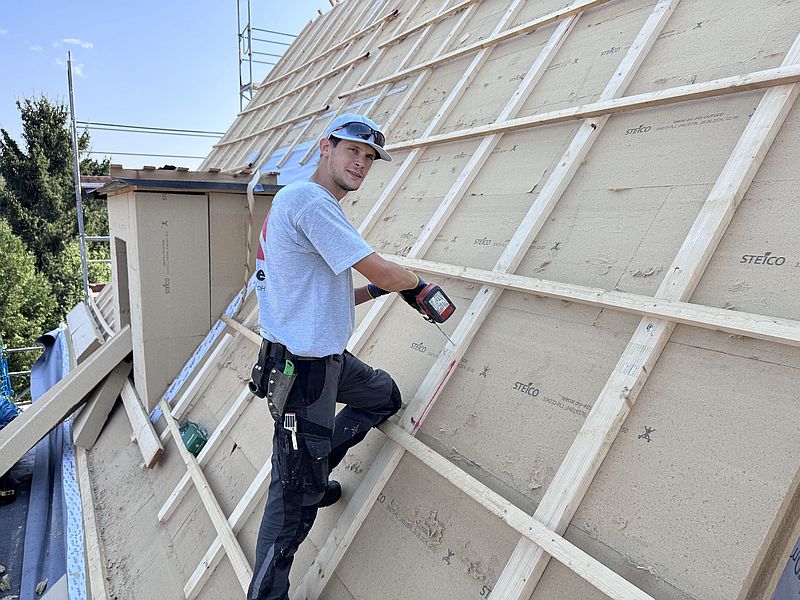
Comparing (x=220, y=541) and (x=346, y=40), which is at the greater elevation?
(x=346, y=40)

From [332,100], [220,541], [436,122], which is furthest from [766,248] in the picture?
[332,100]

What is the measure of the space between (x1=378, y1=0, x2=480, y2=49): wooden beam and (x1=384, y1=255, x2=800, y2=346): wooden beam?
147 inches

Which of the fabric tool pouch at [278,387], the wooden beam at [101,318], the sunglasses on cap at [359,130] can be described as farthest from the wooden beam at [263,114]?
the fabric tool pouch at [278,387]

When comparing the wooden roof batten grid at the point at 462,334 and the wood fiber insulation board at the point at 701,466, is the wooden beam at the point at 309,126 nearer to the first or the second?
the wooden roof batten grid at the point at 462,334

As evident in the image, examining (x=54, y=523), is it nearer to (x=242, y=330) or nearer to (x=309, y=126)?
(x=242, y=330)

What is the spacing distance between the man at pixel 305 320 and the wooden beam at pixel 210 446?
158 centimetres

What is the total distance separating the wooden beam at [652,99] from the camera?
2.09 m

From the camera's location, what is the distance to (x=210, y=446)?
366 centimetres

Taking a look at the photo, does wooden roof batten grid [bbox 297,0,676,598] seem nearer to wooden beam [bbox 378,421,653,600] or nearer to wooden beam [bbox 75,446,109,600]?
wooden beam [bbox 378,421,653,600]

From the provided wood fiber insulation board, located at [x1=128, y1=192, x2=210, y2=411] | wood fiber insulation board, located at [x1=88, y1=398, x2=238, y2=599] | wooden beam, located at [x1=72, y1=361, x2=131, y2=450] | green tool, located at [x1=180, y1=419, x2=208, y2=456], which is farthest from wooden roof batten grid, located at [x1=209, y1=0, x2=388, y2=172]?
wood fiber insulation board, located at [x1=88, y1=398, x2=238, y2=599]

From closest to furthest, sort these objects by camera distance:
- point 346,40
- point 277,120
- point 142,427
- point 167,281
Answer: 1. point 142,427
2. point 167,281
3. point 346,40
4. point 277,120

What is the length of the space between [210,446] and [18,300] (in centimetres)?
2066

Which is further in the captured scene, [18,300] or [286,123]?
[18,300]

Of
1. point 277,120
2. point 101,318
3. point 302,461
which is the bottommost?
point 101,318
